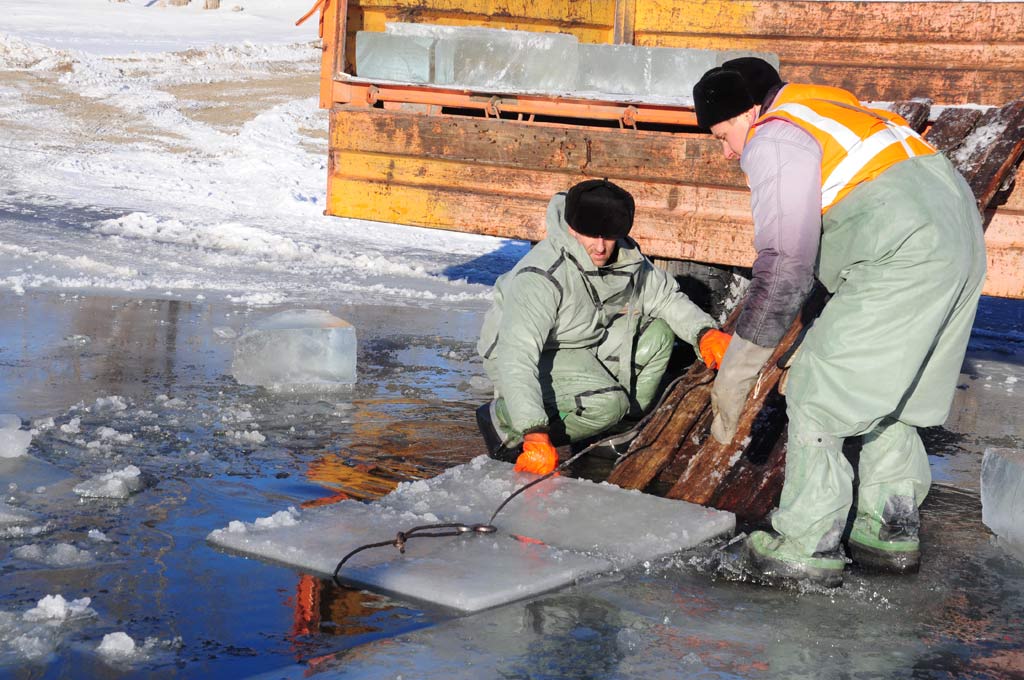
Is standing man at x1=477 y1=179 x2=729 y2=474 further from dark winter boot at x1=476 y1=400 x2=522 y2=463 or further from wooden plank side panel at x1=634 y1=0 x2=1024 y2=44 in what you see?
wooden plank side panel at x1=634 y1=0 x2=1024 y2=44

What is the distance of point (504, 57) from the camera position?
23.5 ft

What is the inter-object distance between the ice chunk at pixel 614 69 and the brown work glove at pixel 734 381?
3.43 m

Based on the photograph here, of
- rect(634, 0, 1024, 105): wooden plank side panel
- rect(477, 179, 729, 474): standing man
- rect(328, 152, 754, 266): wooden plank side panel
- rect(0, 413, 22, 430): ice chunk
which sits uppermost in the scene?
rect(634, 0, 1024, 105): wooden plank side panel

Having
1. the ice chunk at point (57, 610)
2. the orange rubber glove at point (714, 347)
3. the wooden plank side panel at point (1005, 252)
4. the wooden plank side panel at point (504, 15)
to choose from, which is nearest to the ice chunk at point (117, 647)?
the ice chunk at point (57, 610)

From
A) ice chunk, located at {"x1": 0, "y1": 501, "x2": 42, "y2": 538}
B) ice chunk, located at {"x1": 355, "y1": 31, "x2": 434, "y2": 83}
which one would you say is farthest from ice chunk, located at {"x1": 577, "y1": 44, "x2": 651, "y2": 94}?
ice chunk, located at {"x1": 0, "y1": 501, "x2": 42, "y2": 538}

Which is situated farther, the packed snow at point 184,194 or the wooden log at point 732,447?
the packed snow at point 184,194

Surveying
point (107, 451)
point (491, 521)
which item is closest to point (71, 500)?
point (107, 451)

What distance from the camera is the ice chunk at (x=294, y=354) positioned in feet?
18.6

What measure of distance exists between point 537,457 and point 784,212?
4.40 feet

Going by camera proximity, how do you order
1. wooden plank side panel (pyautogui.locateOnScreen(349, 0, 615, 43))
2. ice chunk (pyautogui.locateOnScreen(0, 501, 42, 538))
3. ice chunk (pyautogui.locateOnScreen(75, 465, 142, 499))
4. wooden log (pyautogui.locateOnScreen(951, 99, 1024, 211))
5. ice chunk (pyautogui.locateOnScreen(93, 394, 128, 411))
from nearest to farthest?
ice chunk (pyautogui.locateOnScreen(0, 501, 42, 538)) < ice chunk (pyautogui.locateOnScreen(75, 465, 142, 499)) < ice chunk (pyautogui.locateOnScreen(93, 394, 128, 411)) < wooden log (pyautogui.locateOnScreen(951, 99, 1024, 211)) < wooden plank side panel (pyautogui.locateOnScreen(349, 0, 615, 43))

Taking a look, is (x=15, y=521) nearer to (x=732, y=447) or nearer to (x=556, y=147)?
(x=732, y=447)

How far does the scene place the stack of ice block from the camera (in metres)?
6.93

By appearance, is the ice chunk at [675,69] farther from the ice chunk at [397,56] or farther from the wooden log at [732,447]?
the wooden log at [732,447]

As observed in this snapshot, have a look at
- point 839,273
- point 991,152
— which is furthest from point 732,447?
point 991,152
